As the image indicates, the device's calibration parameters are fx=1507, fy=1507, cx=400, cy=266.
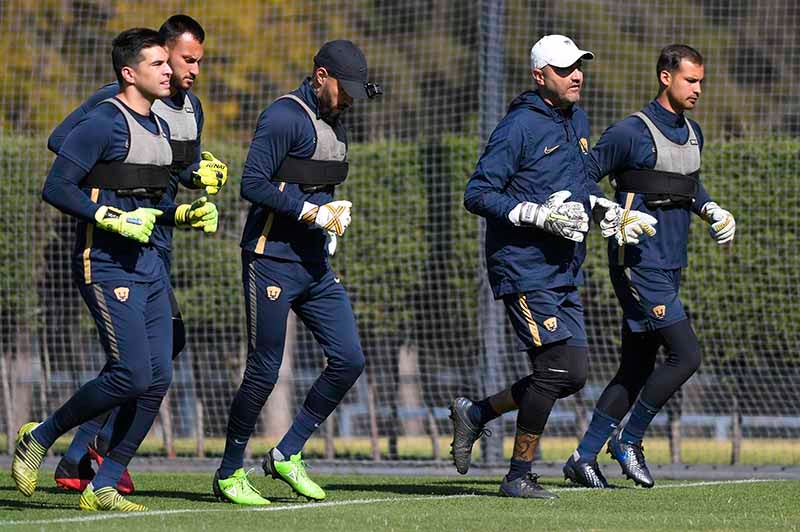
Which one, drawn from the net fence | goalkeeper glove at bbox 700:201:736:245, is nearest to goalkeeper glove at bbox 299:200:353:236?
goalkeeper glove at bbox 700:201:736:245

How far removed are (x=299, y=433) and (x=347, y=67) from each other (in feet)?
6.29

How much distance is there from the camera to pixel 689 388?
13969mm

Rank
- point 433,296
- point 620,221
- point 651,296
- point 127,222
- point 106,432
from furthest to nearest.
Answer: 1. point 433,296
2. point 651,296
3. point 106,432
4. point 620,221
5. point 127,222

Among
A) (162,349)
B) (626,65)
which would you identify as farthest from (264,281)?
(626,65)

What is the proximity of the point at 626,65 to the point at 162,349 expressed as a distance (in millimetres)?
12348

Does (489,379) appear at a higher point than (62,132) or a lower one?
lower

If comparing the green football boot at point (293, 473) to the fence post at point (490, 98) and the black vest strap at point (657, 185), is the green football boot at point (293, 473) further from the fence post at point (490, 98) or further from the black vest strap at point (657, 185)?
the fence post at point (490, 98)

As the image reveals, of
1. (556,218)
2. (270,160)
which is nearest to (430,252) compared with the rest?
(270,160)

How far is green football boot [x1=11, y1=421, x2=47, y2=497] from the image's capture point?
6.94 meters

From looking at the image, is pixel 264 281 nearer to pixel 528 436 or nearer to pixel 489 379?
pixel 528 436

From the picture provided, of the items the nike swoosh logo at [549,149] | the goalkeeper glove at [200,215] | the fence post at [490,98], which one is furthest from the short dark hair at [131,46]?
the fence post at [490,98]

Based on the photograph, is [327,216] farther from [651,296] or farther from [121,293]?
[651,296]

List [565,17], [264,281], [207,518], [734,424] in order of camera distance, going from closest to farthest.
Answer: [207,518] → [264,281] → [734,424] → [565,17]

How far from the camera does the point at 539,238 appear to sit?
7629 millimetres
